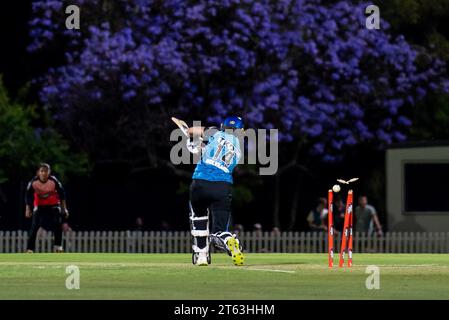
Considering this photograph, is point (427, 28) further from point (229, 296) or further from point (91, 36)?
point (229, 296)

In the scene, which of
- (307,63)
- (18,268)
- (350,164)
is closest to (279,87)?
(307,63)

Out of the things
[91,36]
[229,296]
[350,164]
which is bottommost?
[229,296]

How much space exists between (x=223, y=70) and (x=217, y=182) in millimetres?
20448

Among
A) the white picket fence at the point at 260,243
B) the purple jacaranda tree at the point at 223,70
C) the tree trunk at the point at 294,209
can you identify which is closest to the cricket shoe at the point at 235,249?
the white picket fence at the point at 260,243

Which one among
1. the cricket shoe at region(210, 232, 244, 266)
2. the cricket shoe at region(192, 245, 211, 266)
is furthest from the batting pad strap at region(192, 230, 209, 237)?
the cricket shoe at region(192, 245, 211, 266)

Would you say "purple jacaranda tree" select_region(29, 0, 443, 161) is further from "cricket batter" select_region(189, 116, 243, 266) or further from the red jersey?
"cricket batter" select_region(189, 116, 243, 266)

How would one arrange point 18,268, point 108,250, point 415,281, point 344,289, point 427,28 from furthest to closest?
point 427,28
point 108,250
point 18,268
point 415,281
point 344,289

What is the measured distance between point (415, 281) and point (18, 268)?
577 centimetres

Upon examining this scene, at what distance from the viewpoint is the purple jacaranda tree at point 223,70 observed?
1565 inches

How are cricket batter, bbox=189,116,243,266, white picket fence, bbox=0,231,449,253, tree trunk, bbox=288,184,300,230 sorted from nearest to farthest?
1. cricket batter, bbox=189,116,243,266
2. white picket fence, bbox=0,231,449,253
3. tree trunk, bbox=288,184,300,230

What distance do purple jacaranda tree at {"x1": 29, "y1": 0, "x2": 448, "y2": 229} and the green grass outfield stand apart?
1655cm

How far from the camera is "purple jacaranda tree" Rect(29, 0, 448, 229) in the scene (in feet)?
130

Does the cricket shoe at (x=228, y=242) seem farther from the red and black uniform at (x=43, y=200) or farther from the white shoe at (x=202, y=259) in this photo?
the red and black uniform at (x=43, y=200)

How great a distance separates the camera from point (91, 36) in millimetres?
40250
